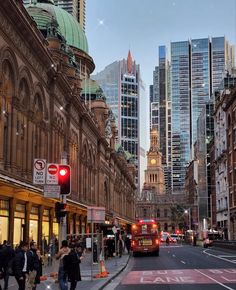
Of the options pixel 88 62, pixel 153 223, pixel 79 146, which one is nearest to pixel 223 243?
pixel 153 223

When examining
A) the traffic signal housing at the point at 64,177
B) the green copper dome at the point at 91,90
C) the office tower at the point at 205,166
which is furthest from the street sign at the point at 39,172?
the office tower at the point at 205,166

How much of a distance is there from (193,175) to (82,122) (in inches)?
4378

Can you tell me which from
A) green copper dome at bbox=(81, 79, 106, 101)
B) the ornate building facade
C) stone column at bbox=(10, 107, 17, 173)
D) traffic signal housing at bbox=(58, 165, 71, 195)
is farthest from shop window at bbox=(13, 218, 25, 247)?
green copper dome at bbox=(81, 79, 106, 101)

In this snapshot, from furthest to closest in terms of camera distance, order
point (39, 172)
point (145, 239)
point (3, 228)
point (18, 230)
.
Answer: point (145, 239), point (18, 230), point (3, 228), point (39, 172)

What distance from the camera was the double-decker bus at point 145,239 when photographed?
5334 centimetres

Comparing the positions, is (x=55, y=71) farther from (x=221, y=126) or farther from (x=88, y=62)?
(x=221, y=126)

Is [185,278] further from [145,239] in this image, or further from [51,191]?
[145,239]

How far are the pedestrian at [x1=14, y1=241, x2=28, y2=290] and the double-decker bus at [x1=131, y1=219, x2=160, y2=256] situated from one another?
38387 mm

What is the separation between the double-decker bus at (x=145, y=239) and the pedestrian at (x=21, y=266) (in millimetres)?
38387

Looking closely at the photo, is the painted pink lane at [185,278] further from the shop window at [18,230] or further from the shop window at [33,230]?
the shop window at [33,230]

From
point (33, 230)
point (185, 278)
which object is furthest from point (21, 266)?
point (33, 230)

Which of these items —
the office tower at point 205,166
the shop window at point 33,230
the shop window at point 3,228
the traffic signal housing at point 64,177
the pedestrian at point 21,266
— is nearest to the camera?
the pedestrian at point 21,266

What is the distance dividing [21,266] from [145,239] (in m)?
38.9

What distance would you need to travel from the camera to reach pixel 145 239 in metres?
53.5
